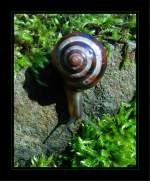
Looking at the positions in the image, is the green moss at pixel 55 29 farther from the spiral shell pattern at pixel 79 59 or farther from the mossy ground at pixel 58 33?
the spiral shell pattern at pixel 79 59

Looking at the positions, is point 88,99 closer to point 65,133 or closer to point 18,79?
point 65,133

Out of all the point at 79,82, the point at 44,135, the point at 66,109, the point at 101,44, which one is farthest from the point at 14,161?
the point at 101,44

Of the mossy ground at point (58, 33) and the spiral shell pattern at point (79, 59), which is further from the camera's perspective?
the mossy ground at point (58, 33)

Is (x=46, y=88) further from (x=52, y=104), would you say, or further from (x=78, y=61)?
(x=78, y=61)

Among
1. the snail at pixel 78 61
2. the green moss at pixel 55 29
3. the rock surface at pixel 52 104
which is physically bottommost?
the rock surface at pixel 52 104

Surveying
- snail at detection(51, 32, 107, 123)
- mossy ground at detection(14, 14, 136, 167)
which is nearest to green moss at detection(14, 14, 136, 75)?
mossy ground at detection(14, 14, 136, 167)

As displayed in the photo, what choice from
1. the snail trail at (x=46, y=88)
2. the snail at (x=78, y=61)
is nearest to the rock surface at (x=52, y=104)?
the snail trail at (x=46, y=88)

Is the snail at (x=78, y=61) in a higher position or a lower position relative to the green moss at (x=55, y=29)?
lower

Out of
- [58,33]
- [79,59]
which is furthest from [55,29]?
[79,59]
